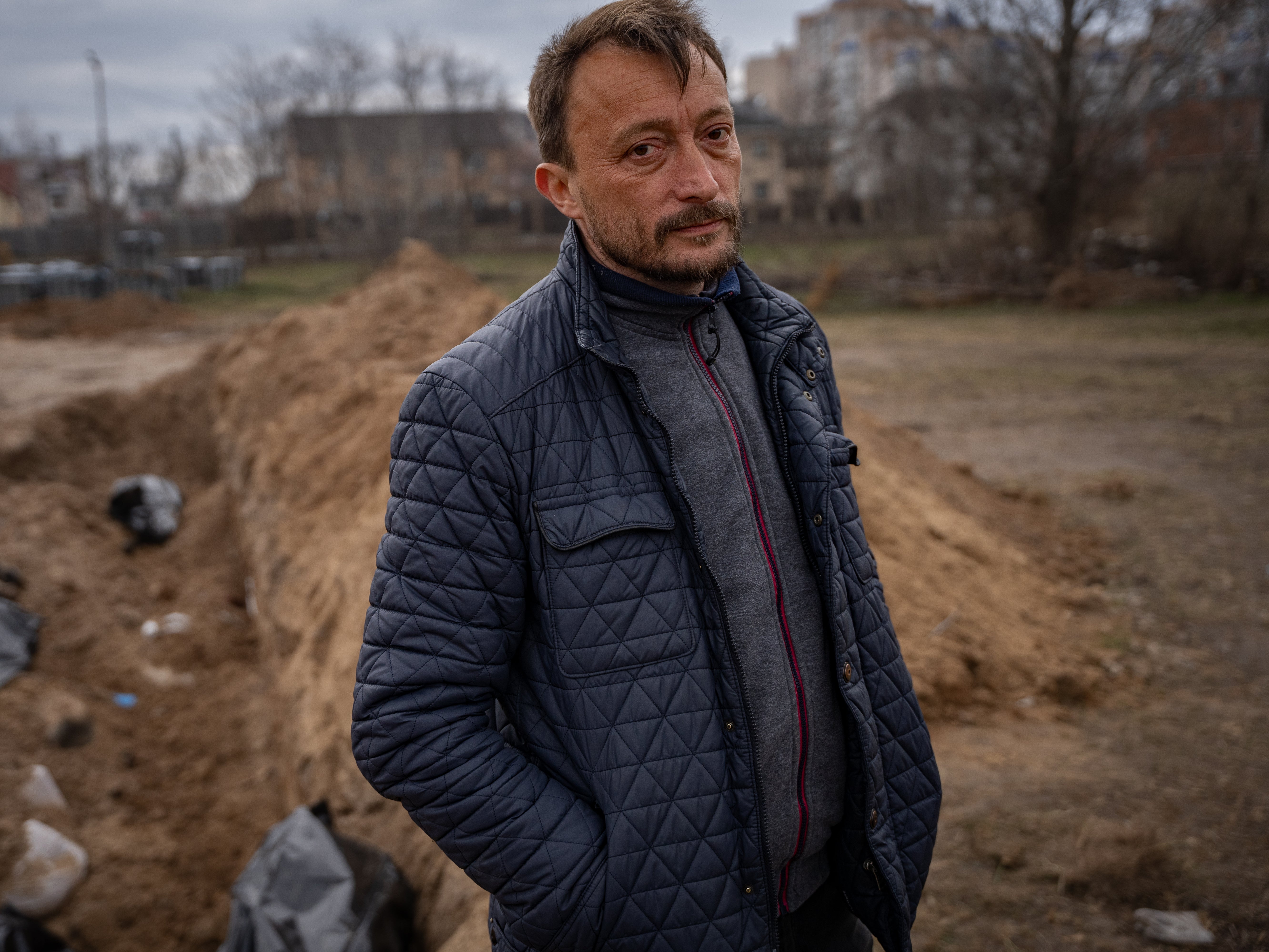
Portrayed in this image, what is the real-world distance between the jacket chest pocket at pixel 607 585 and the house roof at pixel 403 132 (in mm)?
36121

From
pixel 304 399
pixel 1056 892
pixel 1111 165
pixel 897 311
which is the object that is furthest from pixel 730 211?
pixel 1111 165

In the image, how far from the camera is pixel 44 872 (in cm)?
417

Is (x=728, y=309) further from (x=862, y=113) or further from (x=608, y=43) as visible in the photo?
(x=862, y=113)

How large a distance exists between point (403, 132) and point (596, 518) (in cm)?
4062

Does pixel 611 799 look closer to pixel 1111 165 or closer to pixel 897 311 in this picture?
pixel 897 311

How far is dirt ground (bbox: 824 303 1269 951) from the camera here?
3104mm

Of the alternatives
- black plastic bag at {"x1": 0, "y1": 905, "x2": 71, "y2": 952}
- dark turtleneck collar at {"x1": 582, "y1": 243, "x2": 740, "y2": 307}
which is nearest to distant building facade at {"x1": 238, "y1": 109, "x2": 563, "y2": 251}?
black plastic bag at {"x1": 0, "y1": 905, "x2": 71, "y2": 952}

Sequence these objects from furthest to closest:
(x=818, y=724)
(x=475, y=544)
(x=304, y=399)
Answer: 1. (x=304, y=399)
2. (x=818, y=724)
3. (x=475, y=544)

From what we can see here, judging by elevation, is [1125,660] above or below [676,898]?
below

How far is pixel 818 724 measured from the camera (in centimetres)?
184

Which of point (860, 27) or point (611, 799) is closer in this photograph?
point (611, 799)

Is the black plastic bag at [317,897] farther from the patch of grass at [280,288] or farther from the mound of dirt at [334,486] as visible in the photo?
the patch of grass at [280,288]

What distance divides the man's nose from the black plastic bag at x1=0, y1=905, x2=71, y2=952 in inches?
152

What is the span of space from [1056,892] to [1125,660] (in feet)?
7.60
